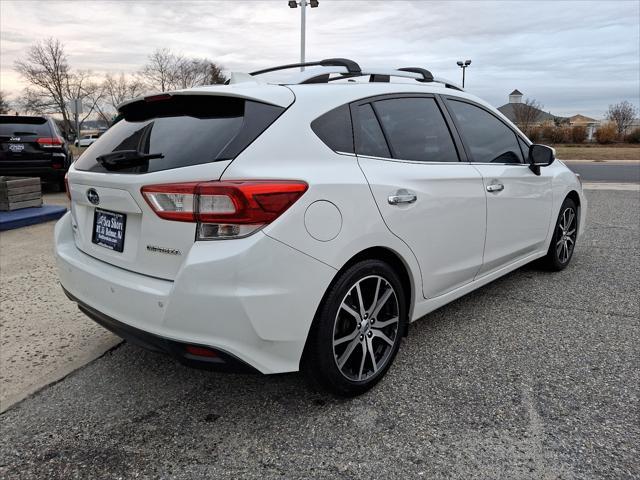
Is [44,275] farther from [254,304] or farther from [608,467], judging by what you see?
[608,467]

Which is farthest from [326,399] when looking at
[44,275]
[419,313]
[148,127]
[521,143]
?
[44,275]

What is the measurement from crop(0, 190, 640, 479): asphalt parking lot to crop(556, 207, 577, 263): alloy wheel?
52.2 inches

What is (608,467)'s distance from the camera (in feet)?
6.91

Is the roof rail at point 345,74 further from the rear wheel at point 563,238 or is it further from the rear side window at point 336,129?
the rear wheel at point 563,238

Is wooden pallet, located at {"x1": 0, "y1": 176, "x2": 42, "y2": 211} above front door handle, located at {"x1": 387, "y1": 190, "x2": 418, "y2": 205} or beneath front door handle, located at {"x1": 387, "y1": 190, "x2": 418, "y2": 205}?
beneath

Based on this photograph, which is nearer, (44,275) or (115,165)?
(115,165)

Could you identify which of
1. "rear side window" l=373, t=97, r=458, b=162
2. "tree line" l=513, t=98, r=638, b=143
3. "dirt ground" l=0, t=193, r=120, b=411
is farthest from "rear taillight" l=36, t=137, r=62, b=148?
"tree line" l=513, t=98, r=638, b=143

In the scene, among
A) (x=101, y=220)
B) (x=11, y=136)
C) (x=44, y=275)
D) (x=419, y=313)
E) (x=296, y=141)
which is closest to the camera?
Answer: (x=296, y=141)

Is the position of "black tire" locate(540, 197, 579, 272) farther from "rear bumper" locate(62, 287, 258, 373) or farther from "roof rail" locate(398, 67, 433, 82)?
"rear bumper" locate(62, 287, 258, 373)

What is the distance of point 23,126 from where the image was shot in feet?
29.8

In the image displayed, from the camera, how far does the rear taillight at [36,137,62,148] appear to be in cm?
912

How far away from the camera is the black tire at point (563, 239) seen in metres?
4.68

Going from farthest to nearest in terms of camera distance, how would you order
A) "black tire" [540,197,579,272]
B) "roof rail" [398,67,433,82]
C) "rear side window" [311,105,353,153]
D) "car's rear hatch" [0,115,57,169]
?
"car's rear hatch" [0,115,57,169], "black tire" [540,197,579,272], "roof rail" [398,67,433,82], "rear side window" [311,105,353,153]

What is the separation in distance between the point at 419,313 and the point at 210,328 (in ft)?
4.59
